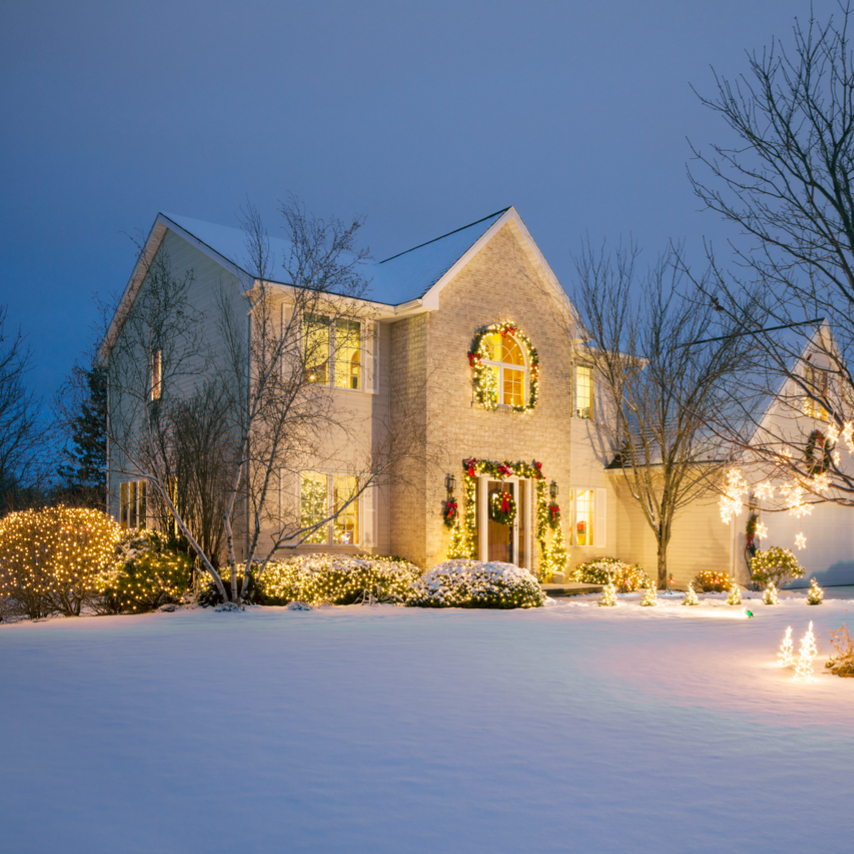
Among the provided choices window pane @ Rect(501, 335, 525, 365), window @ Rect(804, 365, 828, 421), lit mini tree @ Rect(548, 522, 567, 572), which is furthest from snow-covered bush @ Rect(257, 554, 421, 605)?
window @ Rect(804, 365, 828, 421)

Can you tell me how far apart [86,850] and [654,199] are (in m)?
144

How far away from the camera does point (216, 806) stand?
4.55 metres

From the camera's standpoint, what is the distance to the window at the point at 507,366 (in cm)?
1912

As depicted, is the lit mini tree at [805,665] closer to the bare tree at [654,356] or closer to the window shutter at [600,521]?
the bare tree at [654,356]

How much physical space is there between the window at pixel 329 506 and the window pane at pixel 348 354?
6.60 ft

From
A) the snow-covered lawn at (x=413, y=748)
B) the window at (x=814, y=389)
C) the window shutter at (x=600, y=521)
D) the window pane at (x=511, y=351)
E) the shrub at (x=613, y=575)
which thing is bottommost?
the snow-covered lawn at (x=413, y=748)

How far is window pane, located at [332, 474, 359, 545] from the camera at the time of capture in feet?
57.5

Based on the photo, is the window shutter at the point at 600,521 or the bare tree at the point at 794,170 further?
the window shutter at the point at 600,521

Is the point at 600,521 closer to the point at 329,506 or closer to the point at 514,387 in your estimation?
the point at 514,387

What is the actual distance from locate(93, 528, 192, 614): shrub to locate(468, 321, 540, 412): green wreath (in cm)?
737

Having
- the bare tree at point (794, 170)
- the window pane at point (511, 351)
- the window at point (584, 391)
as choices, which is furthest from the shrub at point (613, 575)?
the bare tree at point (794, 170)

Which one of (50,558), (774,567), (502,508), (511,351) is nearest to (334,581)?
(50,558)

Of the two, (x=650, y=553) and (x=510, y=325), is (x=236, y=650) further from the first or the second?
(x=650, y=553)

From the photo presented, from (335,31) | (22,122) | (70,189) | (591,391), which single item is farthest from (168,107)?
(591,391)
